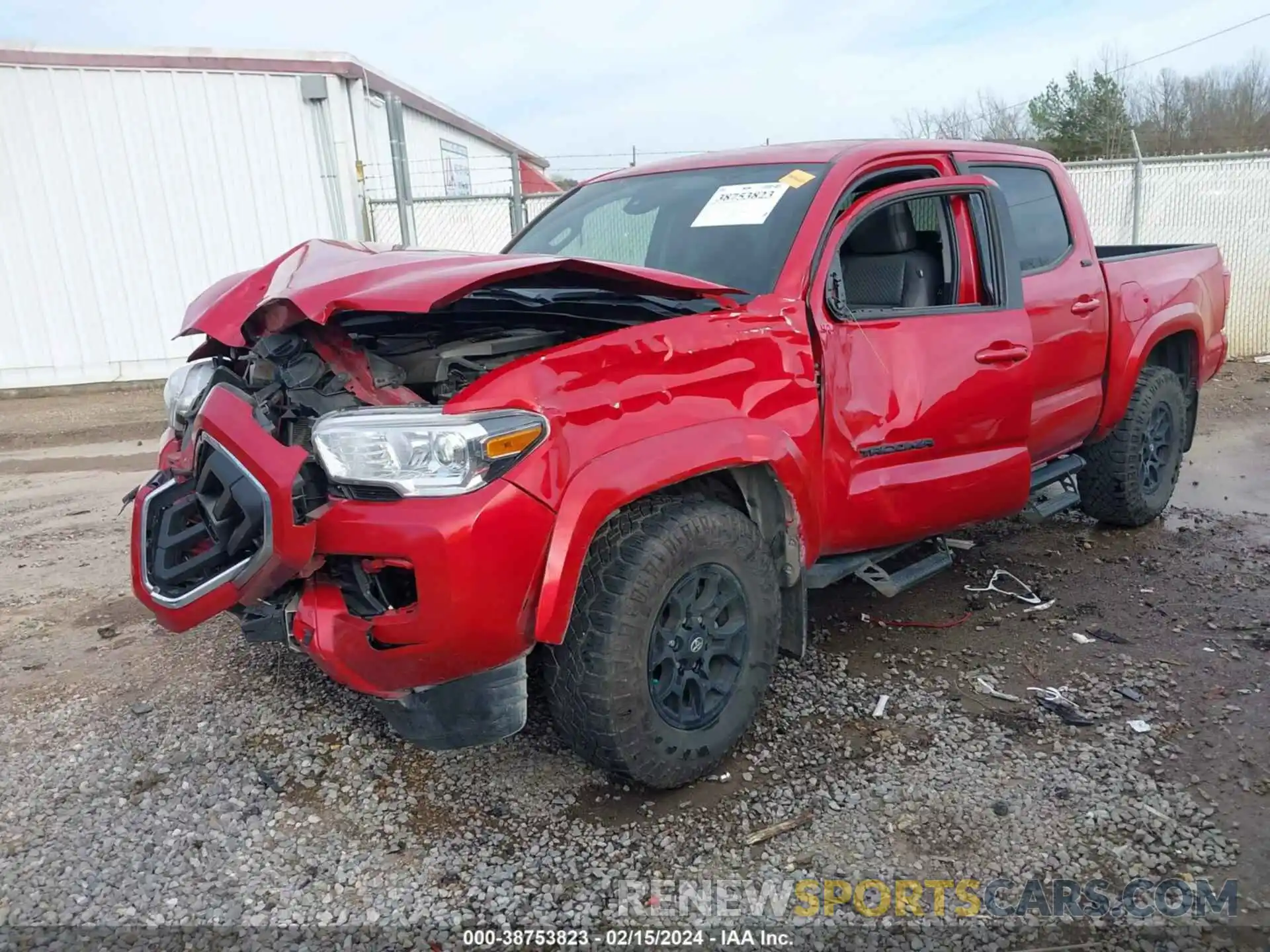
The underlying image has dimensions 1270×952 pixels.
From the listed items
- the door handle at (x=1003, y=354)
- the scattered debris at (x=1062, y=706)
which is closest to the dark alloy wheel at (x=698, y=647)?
the scattered debris at (x=1062, y=706)

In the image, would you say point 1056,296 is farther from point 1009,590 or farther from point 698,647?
point 698,647

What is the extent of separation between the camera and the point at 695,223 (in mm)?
3562

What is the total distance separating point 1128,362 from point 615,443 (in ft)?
10.9

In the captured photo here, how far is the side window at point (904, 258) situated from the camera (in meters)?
3.69

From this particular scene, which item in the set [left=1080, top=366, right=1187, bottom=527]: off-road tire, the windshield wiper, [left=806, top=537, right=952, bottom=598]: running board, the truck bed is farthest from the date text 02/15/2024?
the truck bed

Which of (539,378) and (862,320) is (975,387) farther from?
(539,378)

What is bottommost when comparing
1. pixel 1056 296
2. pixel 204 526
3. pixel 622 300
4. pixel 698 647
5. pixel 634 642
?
pixel 698 647

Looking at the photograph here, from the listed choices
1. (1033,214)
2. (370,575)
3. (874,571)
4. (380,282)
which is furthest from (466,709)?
(1033,214)

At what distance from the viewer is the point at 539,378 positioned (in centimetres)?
244

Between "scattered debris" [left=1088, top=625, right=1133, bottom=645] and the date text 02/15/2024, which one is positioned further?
"scattered debris" [left=1088, top=625, right=1133, bottom=645]

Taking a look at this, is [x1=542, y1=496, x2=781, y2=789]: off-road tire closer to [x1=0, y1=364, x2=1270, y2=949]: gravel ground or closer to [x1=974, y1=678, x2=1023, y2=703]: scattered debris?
[x1=0, y1=364, x2=1270, y2=949]: gravel ground

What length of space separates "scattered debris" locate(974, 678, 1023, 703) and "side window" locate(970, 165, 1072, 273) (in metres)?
1.81

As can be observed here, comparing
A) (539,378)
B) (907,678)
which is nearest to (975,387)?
(907,678)

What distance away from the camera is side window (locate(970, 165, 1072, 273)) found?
4.18 metres
